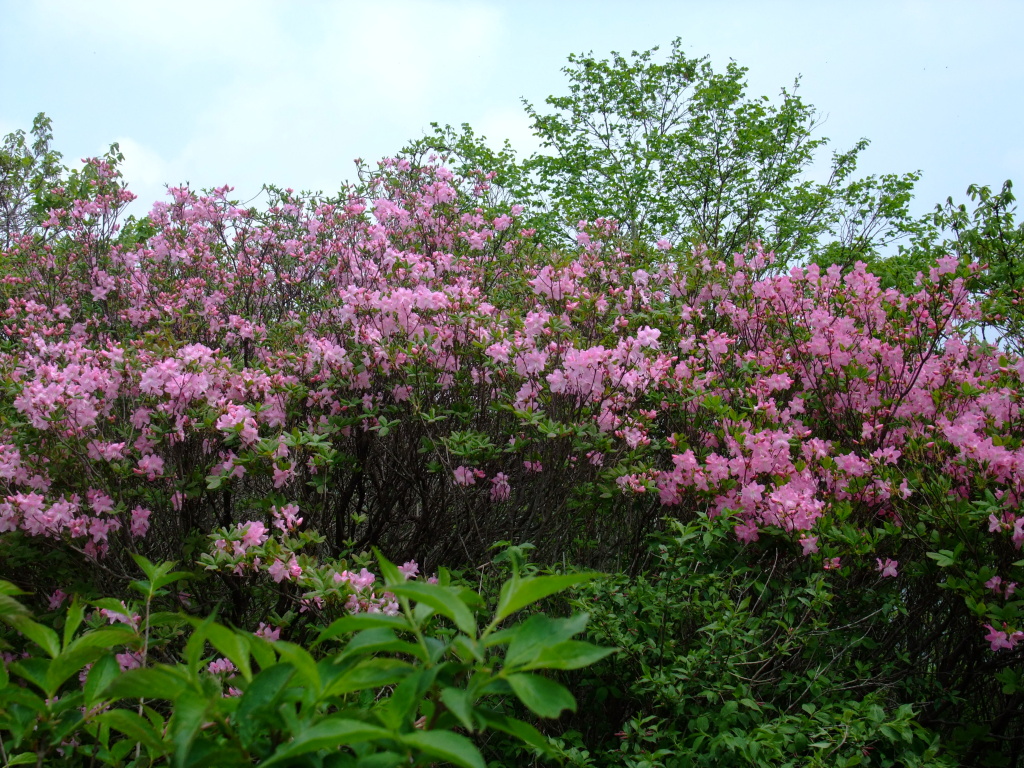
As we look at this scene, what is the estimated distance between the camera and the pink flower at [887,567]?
305cm

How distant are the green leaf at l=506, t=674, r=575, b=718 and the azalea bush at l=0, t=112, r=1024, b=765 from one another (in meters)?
1.85

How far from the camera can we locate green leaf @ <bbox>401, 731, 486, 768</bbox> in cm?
73

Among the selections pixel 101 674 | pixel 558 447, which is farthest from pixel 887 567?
pixel 101 674

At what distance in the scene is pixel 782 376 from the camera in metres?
4.00

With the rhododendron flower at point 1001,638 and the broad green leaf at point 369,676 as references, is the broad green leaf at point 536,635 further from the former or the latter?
the rhododendron flower at point 1001,638

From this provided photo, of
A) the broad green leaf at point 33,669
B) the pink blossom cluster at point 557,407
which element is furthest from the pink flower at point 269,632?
the broad green leaf at point 33,669

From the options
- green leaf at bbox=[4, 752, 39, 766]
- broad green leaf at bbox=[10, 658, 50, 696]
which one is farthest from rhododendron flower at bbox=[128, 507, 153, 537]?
broad green leaf at bbox=[10, 658, 50, 696]

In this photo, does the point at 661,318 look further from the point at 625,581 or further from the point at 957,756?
the point at 957,756

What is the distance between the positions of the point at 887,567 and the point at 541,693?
2684 mm

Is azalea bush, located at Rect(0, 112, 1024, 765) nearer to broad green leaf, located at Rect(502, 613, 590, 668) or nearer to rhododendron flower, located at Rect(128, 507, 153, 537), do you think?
rhododendron flower, located at Rect(128, 507, 153, 537)

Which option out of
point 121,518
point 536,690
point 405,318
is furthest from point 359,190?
point 536,690

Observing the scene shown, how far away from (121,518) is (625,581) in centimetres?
226

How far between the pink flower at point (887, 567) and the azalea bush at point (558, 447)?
0.06 metres

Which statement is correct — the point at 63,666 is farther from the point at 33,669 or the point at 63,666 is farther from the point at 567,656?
the point at 567,656
